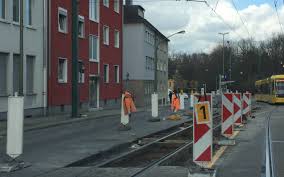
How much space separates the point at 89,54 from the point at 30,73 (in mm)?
11135

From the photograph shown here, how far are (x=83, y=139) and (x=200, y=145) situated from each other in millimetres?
8411

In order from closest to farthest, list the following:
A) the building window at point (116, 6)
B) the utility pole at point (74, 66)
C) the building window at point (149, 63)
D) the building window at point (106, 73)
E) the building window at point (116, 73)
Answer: the utility pole at point (74, 66) < the building window at point (106, 73) < the building window at point (116, 73) < the building window at point (116, 6) < the building window at point (149, 63)

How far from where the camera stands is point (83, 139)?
18.2 metres

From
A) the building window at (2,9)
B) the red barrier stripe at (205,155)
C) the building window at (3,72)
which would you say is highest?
the building window at (2,9)

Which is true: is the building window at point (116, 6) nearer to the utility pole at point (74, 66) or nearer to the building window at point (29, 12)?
the building window at point (29, 12)

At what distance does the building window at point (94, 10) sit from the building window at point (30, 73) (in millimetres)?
12365

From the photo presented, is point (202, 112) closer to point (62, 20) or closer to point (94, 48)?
point (62, 20)

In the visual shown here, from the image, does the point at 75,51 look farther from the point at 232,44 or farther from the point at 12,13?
the point at 232,44

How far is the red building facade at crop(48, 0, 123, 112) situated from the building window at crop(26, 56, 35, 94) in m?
2.11

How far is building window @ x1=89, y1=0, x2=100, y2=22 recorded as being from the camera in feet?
149

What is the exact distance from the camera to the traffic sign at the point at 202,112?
10273 mm

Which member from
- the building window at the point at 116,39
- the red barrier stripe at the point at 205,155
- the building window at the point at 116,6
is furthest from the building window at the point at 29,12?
the red barrier stripe at the point at 205,155

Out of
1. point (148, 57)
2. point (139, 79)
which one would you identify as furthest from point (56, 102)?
point (148, 57)

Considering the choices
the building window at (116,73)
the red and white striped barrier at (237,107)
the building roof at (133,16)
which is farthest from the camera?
the building roof at (133,16)
